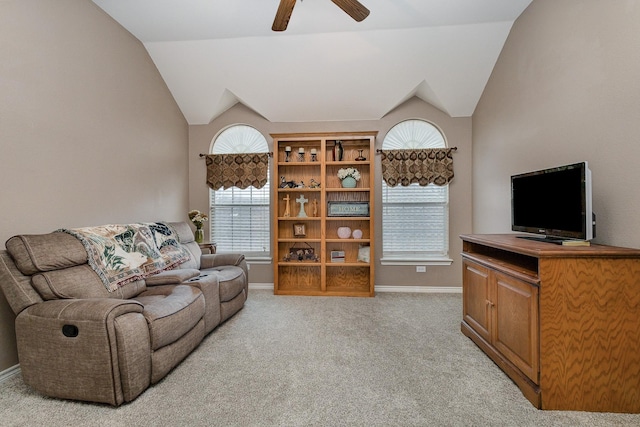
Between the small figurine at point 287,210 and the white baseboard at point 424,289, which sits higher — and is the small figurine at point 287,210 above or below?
above

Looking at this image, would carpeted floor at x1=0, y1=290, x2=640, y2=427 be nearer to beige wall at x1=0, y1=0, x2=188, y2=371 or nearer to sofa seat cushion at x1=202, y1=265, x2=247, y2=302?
sofa seat cushion at x1=202, y1=265, x2=247, y2=302

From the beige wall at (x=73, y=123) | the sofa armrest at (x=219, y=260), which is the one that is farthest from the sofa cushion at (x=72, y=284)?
the sofa armrest at (x=219, y=260)

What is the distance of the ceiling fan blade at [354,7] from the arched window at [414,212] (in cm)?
214

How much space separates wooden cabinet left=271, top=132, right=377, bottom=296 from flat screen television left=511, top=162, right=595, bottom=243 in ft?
6.21

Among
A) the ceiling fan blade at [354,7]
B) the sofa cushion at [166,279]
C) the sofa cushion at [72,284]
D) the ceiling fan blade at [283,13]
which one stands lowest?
the sofa cushion at [166,279]

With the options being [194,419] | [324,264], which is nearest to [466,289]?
[324,264]

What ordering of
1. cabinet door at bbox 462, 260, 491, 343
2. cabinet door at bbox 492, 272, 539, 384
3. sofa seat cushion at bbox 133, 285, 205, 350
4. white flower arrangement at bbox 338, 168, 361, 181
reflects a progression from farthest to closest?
white flower arrangement at bbox 338, 168, 361, 181, cabinet door at bbox 462, 260, 491, 343, sofa seat cushion at bbox 133, 285, 205, 350, cabinet door at bbox 492, 272, 539, 384

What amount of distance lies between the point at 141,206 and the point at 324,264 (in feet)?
7.78

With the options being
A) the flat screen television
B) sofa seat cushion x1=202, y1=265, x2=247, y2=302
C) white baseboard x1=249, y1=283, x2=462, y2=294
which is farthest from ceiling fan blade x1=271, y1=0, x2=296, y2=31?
white baseboard x1=249, y1=283, x2=462, y2=294

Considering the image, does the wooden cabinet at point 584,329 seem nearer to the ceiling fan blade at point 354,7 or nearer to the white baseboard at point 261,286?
the ceiling fan blade at point 354,7

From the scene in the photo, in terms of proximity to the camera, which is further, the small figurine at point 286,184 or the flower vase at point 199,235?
the small figurine at point 286,184

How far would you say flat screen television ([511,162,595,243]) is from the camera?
1932 millimetres

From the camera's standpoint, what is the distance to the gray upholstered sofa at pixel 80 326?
5.86ft

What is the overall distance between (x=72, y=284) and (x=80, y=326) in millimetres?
428
